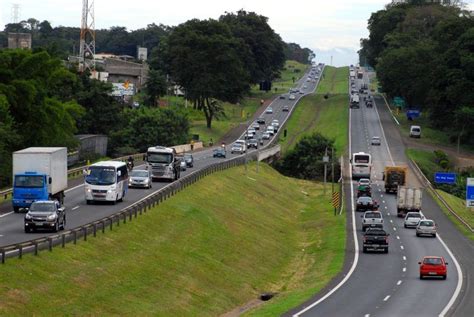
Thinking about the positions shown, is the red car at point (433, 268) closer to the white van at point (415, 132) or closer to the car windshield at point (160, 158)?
the car windshield at point (160, 158)

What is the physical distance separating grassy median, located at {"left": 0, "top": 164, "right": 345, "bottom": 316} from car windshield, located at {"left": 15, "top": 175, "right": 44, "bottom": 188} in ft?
18.4

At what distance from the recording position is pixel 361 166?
124625 mm

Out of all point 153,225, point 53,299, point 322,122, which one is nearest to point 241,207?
point 153,225

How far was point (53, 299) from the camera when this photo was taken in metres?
39.5

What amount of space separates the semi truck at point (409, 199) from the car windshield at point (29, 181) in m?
41.9

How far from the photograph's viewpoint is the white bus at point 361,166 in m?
124

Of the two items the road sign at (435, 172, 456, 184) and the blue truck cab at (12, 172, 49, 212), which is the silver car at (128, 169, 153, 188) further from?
the road sign at (435, 172, 456, 184)

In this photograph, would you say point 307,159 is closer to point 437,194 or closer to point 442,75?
point 437,194

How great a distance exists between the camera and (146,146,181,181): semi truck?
88.2 meters

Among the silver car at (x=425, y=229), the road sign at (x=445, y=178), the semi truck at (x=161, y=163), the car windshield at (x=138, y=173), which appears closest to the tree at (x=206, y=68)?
the road sign at (x=445, y=178)

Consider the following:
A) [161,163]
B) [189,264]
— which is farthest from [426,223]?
[189,264]

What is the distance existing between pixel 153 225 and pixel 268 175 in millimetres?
62321

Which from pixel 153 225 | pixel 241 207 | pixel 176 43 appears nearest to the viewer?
pixel 153 225

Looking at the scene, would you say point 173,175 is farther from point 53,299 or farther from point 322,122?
point 322,122
